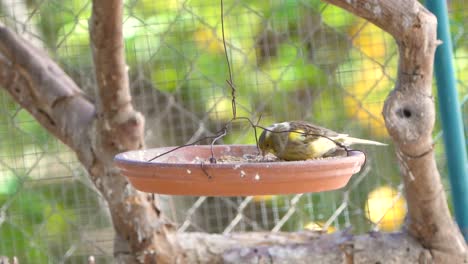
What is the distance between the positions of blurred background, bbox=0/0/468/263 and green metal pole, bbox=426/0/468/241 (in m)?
0.14

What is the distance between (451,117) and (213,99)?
60 cm

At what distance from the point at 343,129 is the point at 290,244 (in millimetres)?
351

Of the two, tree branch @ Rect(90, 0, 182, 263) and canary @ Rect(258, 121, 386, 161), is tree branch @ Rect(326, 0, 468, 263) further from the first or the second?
tree branch @ Rect(90, 0, 182, 263)

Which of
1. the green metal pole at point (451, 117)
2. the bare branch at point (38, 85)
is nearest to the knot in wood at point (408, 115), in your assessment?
the green metal pole at point (451, 117)

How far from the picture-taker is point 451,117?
1.91 meters

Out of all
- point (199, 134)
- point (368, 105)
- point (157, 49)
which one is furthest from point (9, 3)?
point (368, 105)

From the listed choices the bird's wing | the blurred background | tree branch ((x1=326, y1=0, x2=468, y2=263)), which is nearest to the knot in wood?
tree branch ((x1=326, y1=0, x2=468, y2=263))

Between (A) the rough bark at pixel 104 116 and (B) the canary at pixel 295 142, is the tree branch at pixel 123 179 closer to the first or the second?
(A) the rough bark at pixel 104 116

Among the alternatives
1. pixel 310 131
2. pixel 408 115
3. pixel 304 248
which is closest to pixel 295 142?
pixel 310 131

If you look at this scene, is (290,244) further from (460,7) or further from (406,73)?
(460,7)

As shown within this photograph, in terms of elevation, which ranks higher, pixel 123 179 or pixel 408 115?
pixel 408 115

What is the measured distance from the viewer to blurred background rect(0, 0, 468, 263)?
2.11 m

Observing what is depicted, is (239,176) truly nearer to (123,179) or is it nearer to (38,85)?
(123,179)

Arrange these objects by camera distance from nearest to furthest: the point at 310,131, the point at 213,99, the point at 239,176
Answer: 1. the point at 239,176
2. the point at 310,131
3. the point at 213,99
